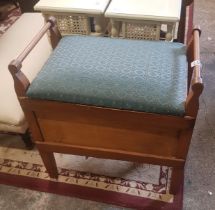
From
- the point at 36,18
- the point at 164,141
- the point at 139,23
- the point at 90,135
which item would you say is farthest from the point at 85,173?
the point at 36,18

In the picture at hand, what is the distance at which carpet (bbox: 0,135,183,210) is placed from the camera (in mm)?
1260

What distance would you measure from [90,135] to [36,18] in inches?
42.4

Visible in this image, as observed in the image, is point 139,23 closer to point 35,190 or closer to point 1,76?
point 1,76

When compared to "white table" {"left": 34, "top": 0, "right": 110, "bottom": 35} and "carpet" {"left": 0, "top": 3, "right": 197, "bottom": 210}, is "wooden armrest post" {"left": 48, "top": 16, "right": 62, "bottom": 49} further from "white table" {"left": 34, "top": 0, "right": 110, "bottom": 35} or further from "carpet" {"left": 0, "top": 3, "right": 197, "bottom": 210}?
"carpet" {"left": 0, "top": 3, "right": 197, "bottom": 210}

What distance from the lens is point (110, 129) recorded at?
104 centimetres

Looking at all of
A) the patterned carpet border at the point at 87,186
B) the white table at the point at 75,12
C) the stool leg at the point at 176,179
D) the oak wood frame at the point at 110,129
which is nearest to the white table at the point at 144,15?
the white table at the point at 75,12

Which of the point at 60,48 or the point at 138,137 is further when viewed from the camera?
the point at 60,48

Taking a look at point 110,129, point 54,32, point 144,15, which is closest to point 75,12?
point 54,32

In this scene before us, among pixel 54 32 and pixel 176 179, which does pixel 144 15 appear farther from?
pixel 176 179

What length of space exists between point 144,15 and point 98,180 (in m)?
0.78

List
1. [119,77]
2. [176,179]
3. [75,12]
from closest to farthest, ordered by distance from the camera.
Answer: [119,77] < [176,179] < [75,12]

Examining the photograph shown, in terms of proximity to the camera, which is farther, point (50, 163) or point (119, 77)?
point (50, 163)

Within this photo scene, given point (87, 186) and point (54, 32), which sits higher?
point (54, 32)

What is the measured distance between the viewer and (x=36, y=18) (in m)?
1.84
